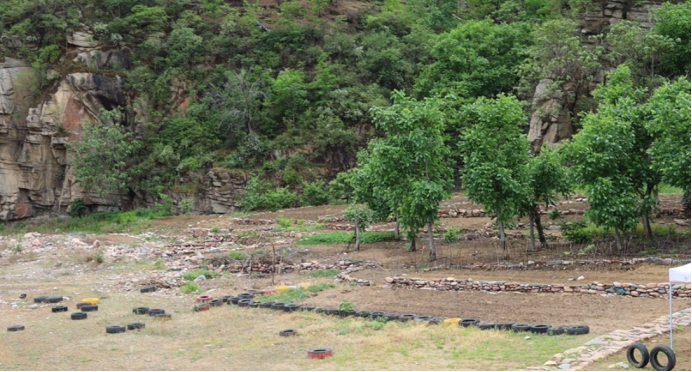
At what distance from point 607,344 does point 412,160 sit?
12.1 meters

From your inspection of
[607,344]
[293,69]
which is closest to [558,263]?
[607,344]

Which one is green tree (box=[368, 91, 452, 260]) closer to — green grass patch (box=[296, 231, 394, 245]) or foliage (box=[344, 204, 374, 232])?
foliage (box=[344, 204, 374, 232])

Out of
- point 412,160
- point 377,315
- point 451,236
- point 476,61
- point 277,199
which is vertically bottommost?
point 377,315

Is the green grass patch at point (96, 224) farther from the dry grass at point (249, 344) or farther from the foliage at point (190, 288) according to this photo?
the dry grass at point (249, 344)

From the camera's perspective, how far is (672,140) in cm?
A: 2052

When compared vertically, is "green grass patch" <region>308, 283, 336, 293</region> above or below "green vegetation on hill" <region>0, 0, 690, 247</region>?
below

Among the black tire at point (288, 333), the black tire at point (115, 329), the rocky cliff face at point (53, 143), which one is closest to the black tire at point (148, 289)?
the black tire at point (115, 329)

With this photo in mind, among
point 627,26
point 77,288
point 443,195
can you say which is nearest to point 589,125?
point 443,195

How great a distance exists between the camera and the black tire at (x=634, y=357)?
11.1 m

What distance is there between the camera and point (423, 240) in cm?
2880

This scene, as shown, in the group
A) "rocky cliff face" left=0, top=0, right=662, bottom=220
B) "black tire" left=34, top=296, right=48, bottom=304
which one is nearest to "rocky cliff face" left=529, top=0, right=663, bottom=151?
"rocky cliff face" left=0, top=0, right=662, bottom=220

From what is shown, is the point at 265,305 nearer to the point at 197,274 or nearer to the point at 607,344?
the point at 197,274

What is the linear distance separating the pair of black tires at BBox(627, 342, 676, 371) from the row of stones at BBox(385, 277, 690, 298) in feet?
18.8

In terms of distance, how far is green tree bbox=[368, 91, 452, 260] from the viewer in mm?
23594
